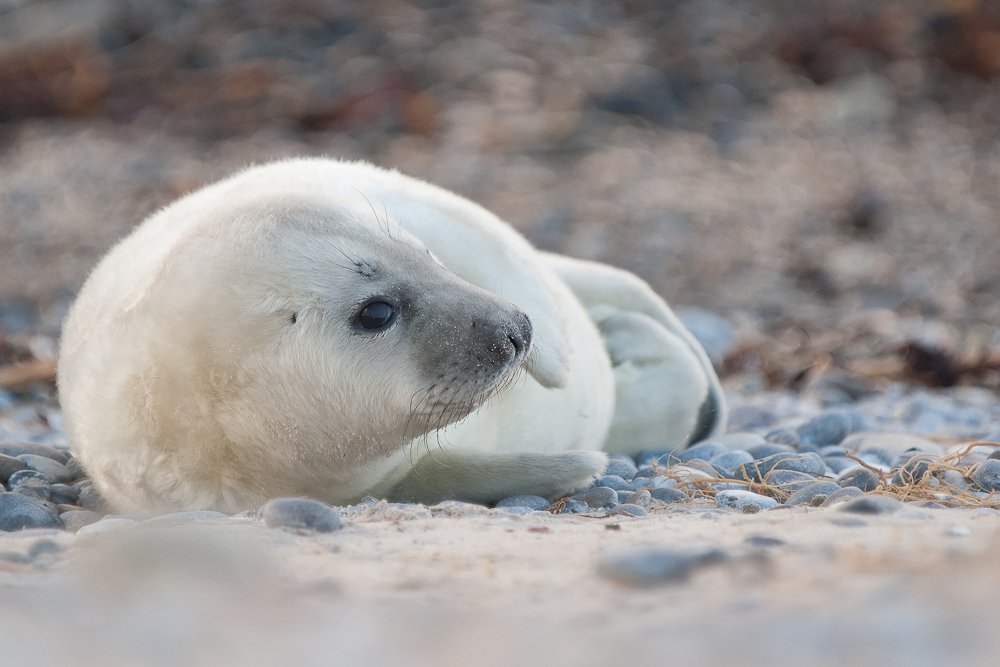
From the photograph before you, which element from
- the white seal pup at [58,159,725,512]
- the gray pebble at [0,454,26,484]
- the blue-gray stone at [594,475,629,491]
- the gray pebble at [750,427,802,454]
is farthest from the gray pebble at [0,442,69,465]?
the gray pebble at [750,427,802,454]

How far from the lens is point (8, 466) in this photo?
338 centimetres

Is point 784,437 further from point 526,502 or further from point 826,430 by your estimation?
point 526,502

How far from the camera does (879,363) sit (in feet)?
19.2

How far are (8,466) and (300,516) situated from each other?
150cm

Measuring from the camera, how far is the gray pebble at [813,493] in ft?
9.20

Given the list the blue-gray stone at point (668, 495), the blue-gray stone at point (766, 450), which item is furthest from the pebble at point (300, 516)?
the blue-gray stone at point (766, 450)

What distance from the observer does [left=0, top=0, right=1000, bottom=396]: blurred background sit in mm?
8141

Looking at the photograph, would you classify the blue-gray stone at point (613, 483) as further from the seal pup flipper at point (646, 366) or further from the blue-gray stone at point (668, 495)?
the seal pup flipper at point (646, 366)

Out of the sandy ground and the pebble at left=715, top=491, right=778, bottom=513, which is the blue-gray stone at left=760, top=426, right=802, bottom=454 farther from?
the sandy ground

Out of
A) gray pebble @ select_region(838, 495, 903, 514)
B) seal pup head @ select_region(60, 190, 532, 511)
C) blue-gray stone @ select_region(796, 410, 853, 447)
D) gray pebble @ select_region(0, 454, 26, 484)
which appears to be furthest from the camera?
blue-gray stone @ select_region(796, 410, 853, 447)

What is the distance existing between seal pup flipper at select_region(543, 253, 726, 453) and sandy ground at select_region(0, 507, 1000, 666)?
1.73 m

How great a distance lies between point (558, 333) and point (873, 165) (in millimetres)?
7988

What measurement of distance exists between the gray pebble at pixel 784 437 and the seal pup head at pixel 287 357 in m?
1.42

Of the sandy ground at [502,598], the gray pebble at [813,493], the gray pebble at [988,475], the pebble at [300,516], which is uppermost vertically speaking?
the sandy ground at [502,598]
